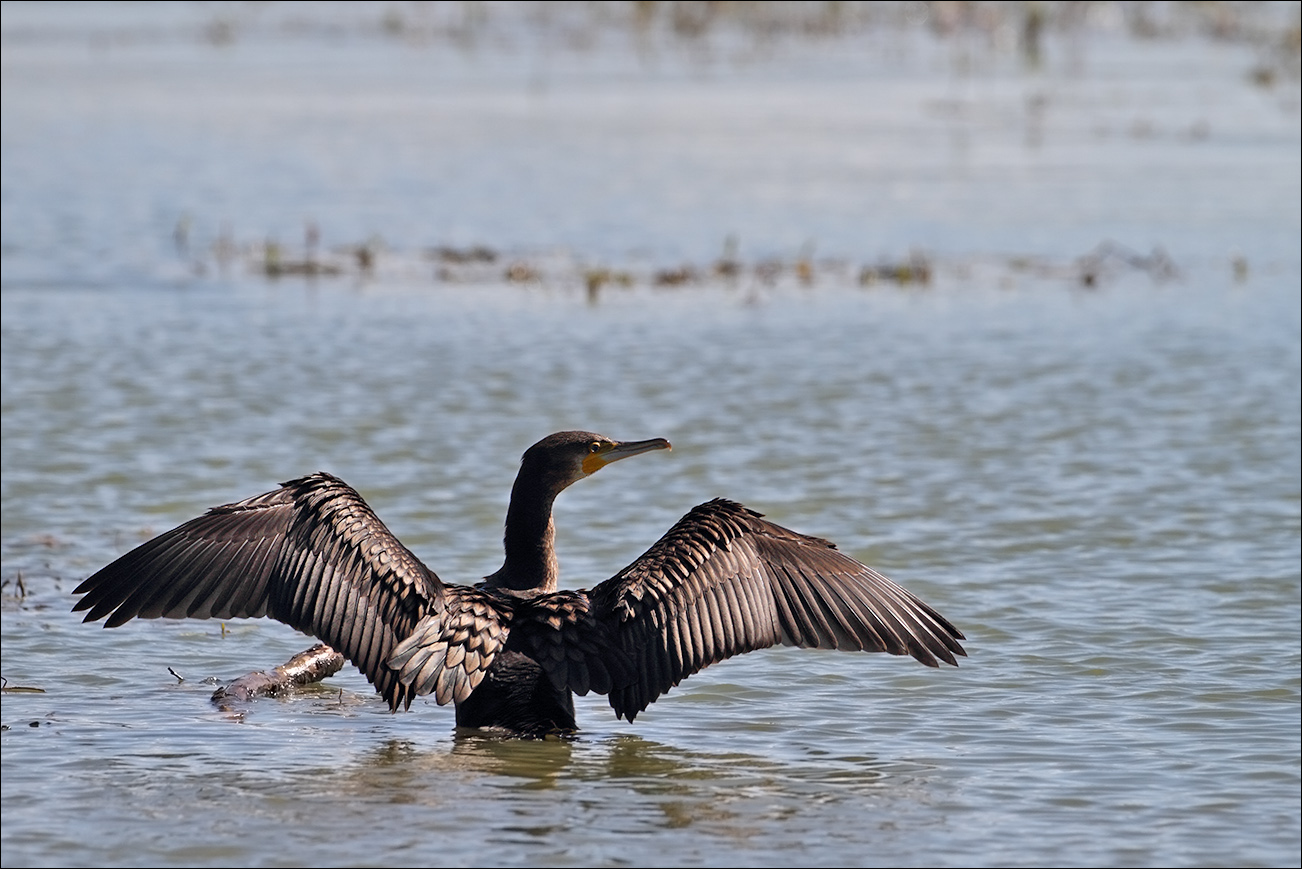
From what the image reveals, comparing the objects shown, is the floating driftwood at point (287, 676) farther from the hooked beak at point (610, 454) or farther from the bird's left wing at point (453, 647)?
the hooked beak at point (610, 454)

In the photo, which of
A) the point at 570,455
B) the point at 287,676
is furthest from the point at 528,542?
the point at 287,676

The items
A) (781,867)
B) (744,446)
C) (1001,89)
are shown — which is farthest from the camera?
(1001,89)

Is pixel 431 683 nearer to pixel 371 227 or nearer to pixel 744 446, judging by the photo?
pixel 744 446

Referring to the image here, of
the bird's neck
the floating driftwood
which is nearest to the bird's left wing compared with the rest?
the bird's neck

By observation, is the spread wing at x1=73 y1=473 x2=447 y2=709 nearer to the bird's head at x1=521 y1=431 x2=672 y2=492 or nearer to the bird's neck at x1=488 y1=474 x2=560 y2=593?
the bird's neck at x1=488 y1=474 x2=560 y2=593

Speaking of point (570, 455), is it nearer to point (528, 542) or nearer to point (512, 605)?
point (528, 542)

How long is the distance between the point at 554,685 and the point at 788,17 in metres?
36.2

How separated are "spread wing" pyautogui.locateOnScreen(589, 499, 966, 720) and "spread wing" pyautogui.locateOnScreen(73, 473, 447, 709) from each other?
0.63 metres

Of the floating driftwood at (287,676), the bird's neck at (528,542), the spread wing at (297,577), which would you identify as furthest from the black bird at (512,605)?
the floating driftwood at (287,676)

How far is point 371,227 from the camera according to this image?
20.0 meters

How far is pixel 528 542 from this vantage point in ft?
23.4

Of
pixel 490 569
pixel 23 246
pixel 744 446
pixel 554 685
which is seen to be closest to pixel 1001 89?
pixel 23 246

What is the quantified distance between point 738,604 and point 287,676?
5.66ft

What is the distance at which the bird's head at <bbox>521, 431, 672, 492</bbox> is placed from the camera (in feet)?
23.5
